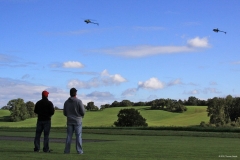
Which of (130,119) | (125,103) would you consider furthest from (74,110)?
(125,103)

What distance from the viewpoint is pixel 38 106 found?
58.5 feet

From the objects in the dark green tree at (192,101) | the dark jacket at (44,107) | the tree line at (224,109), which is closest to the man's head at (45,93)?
the dark jacket at (44,107)

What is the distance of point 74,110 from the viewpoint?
1688 cm

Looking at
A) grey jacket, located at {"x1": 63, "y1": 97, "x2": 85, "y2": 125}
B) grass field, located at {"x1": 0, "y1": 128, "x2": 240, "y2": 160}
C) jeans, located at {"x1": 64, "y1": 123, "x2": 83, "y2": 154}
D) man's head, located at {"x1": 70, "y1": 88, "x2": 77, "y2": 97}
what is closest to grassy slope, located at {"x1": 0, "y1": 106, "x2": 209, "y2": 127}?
grass field, located at {"x1": 0, "y1": 128, "x2": 240, "y2": 160}

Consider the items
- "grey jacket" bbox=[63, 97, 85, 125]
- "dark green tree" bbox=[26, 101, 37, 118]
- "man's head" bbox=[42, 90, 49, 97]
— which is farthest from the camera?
"dark green tree" bbox=[26, 101, 37, 118]

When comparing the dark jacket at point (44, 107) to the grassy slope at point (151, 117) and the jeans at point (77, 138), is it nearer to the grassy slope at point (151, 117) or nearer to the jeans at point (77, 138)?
the jeans at point (77, 138)

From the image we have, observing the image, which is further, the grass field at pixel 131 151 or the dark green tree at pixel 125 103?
Result: the dark green tree at pixel 125 103

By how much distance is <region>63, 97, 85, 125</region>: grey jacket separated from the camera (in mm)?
16859

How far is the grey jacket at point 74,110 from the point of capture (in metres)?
16.9

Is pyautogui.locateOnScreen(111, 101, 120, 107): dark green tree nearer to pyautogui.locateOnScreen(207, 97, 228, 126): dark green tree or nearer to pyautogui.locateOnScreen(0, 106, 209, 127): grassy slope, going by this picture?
pyautogui.locateOnScreen(0, 106, 209, 127): grassy slope

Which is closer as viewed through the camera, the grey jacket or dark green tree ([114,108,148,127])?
the grey jacket

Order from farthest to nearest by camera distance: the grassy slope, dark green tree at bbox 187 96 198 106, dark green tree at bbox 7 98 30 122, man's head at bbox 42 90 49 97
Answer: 1. dark green tree at bbox 187 96 198 106
2. dark green tree at bbox 7 98 30 122
3. the grassy slope
4. man's head at bbox 42 90 49 97

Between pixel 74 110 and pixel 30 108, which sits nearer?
pixel 74 110

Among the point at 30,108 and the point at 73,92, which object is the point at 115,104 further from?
the point at 73,92
